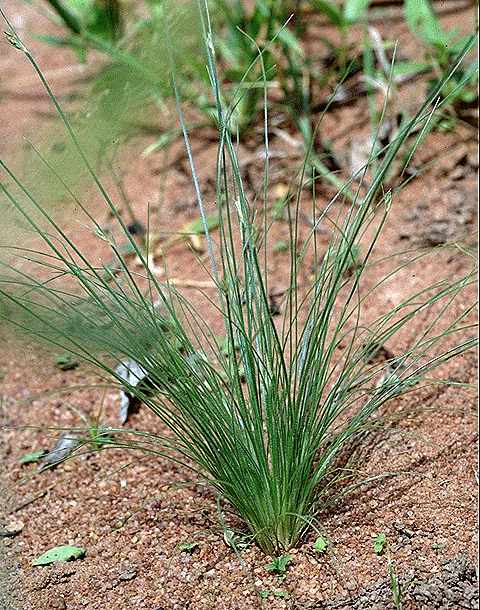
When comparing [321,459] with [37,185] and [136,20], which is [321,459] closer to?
[37,185]

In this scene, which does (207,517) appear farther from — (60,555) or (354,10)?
(354,10)

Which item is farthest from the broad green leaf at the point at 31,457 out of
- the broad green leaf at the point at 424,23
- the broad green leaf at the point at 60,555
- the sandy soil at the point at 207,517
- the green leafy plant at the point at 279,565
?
the broad green leaf at the point at 424,23

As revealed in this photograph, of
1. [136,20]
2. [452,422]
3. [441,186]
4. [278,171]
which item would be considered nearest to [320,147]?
[278,171]

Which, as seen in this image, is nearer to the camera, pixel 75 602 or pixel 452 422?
pixel 75 602

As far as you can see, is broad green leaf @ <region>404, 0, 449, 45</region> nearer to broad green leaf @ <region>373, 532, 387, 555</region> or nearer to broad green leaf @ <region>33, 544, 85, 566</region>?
broad green leaf @ <region>373, 532, 387, 555</region>

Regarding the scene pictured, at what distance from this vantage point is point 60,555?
140cm

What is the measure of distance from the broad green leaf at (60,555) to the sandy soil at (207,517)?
1 cm

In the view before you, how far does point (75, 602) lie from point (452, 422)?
0.69m

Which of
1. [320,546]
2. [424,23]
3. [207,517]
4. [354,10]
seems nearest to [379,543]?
[320,546]

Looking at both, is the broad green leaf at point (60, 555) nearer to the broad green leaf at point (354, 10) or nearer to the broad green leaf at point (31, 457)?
the broad green leaf at point (31, 457)

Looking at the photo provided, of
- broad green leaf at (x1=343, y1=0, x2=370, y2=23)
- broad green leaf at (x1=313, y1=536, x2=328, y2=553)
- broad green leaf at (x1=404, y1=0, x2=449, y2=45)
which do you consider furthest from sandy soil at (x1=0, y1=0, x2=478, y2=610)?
broad green leaf at (x1=343, y1=0, x2=370, y2=23)

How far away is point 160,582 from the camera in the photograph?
4.36ft

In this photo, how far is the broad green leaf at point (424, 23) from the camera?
2.09 m

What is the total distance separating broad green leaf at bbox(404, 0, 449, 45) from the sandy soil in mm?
396
